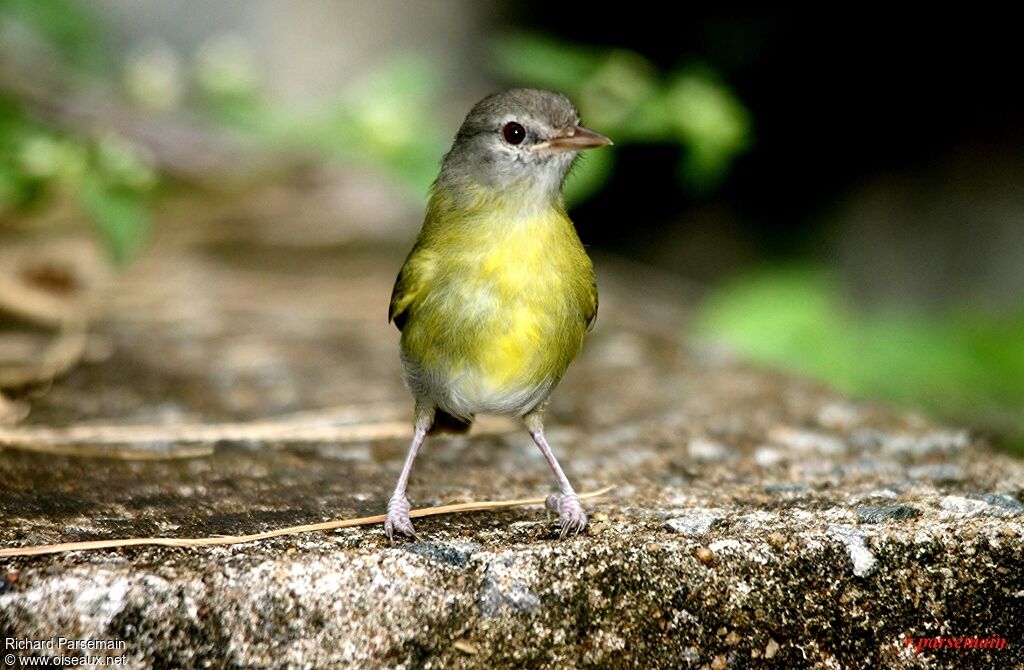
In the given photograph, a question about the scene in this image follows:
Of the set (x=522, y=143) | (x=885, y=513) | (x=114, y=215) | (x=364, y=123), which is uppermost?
(x=522, y=143)

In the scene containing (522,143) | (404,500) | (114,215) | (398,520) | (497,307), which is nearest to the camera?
(398,520)

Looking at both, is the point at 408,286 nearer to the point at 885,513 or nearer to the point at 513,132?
the point at 513,132

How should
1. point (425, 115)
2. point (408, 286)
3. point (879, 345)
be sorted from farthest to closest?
point (879, 345)
point (425, 115)
point (408, 286)

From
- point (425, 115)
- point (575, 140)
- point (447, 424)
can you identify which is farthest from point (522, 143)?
point (425, 115)

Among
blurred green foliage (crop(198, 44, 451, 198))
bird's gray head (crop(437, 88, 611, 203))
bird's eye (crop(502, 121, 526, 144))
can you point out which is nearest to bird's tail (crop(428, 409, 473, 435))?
bird's gray head (crop(437, 88, 611, 203))

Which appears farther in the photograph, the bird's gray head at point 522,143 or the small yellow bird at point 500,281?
the bird's gray head at point 522,143

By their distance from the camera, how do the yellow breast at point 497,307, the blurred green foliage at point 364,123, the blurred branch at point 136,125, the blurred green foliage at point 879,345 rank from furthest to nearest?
the blurred green foliage at point 879,345 → the blurred branch at point 136,125 → the blurred green foliage at point 364,123 → the yellow breast at point 497,307

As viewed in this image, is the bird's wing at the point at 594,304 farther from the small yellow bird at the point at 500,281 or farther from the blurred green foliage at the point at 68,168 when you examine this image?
the blurred green foliage at the point at 68,168

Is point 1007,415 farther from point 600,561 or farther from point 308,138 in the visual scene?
point 308,138

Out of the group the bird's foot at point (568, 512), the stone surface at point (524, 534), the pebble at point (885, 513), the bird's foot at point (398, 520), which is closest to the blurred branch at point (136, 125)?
the stone surface at point (524, 534)
